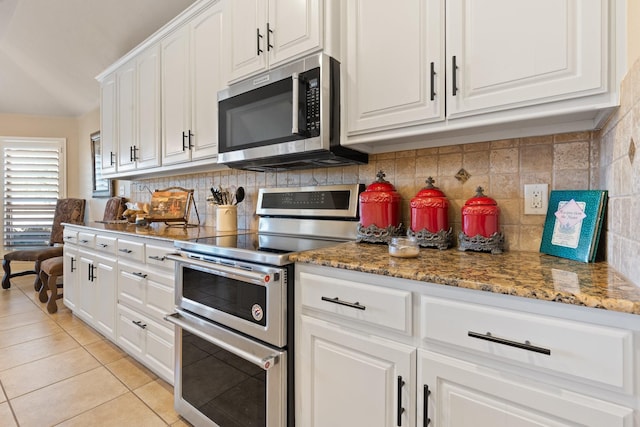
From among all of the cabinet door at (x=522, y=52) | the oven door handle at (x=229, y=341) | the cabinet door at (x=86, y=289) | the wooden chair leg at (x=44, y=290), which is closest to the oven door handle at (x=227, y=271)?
the oven door handle at (x=229, y=341)

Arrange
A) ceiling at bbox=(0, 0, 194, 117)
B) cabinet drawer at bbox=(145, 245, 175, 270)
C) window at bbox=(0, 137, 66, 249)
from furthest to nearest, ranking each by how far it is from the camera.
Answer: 1. window at bbox=(0, 137, 66, 249)
2. ceiling at bbox=(0, 0, 194, 117)
3. cabinet drawer at bbox=(145, 245, 175, 270)

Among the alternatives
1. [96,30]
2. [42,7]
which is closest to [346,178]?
[96,30]

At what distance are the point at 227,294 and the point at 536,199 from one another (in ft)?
4.30

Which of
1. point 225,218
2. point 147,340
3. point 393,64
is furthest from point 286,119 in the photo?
point 147,340

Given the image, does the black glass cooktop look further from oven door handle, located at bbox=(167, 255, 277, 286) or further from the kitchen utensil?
the kitchen utensil

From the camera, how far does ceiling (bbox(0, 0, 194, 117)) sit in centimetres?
260

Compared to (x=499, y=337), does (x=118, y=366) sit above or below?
below

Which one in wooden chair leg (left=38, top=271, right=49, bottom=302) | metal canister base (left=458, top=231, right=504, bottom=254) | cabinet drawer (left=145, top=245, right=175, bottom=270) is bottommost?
wooden chair leg (left=38, top=271, right=49, bottom=302)

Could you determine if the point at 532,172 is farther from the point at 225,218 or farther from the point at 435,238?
the point at 225,218

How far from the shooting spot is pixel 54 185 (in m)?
4.70

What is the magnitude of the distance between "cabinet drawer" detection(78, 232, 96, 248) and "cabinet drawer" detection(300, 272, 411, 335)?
213 cm

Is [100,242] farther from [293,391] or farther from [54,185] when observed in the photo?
[54,185]

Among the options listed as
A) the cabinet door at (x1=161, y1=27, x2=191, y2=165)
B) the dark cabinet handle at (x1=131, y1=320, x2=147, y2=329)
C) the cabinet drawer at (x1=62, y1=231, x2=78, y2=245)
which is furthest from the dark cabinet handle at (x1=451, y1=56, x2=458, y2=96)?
the cabinet drawer at (x1=62, y1=231, x2=78, y2=245)

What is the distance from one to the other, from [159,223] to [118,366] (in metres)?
1.19
